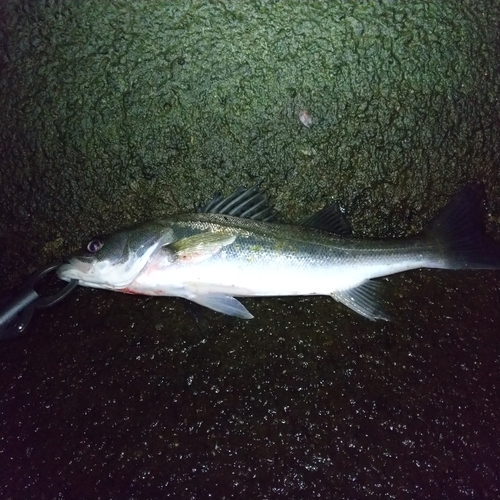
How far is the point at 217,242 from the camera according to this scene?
2367mm

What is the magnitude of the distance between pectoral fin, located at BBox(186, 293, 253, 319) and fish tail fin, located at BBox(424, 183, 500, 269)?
1133 millimetres

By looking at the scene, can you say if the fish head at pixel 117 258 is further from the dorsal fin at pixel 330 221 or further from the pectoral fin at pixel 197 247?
the dorsal fin at pixel 330 221

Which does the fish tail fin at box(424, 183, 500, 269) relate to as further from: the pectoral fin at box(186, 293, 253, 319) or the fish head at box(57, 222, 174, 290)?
the fish head at box(57, 222, 174, 290)

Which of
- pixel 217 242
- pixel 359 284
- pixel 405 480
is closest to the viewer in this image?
pixel 405 480

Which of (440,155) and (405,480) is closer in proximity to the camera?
(405,480)

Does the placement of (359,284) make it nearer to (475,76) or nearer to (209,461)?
(209,461)

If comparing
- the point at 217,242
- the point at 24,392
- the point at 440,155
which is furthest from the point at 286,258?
the point at 24,392

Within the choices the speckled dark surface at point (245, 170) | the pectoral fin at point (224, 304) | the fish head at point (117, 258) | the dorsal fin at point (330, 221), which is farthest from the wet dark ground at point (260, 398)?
the dorsal fin at point (330, 221)

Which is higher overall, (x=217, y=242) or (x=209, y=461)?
(x=217, y=242)

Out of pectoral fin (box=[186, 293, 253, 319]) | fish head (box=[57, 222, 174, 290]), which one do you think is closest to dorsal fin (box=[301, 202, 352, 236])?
pectoral fin (box=[186, 293, 253, 319])

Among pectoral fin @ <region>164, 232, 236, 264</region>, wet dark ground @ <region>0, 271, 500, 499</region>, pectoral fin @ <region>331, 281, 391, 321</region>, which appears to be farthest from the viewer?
pectoral fin @ <region>331, 281, 391, 321</region>

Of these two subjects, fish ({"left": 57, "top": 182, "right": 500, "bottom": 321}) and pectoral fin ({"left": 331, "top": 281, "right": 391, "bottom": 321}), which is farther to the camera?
pectoral fin ({"left": 331, "top": 281, "right": 391, "bottom": 321})

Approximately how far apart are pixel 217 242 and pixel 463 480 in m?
1.68

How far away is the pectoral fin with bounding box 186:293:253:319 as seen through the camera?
2.39 metres
